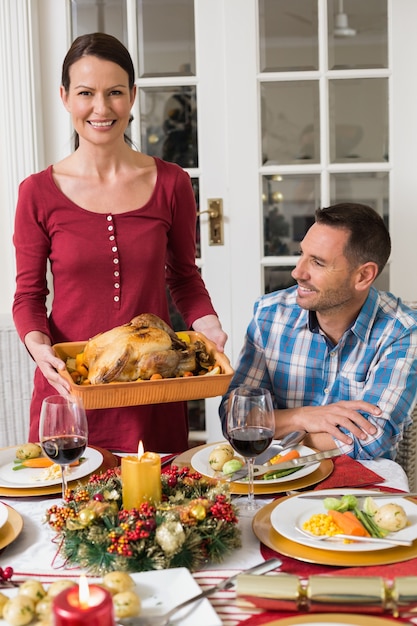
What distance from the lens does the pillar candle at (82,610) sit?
82 cm

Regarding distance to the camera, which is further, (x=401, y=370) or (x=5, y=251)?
(x=5, y=251)

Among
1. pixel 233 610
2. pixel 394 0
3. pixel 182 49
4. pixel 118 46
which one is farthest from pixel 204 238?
pixel 233 610

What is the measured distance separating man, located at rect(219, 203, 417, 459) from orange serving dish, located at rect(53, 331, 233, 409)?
32 centimetres

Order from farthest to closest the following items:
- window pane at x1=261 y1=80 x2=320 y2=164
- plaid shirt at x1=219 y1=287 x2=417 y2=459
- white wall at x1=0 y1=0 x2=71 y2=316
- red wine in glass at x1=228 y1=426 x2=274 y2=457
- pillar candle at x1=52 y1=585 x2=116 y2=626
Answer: window pane at x1=261 y1=80 x2=320 y2=164 < white wall at x1=0 y1=0 x2=71 y2=316 < plaid shirt at x1=219 y1=287 x2=417 y2=459 < red wine in glass at x1=228 y1=426 x2=274 y2=457 < pillar candle at x1=52 y1=585 x2=116 y2=626

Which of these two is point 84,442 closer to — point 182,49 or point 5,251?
point 5,251

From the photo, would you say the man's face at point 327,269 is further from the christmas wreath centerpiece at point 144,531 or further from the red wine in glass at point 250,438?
the christmas wreath centerpiece at point 144,531

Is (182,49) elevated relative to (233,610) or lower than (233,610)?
elevated

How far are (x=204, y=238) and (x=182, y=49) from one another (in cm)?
71

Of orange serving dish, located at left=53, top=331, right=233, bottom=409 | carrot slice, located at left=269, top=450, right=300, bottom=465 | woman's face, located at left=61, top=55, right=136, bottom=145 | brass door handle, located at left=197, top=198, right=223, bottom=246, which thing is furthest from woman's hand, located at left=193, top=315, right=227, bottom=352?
brass door handle, located at left=197, top=198, right=223, bottom=246

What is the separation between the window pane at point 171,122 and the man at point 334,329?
49.7 inches

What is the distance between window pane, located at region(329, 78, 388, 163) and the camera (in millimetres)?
3109

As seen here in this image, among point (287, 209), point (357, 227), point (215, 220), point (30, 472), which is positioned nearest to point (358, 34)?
point (287, 209)

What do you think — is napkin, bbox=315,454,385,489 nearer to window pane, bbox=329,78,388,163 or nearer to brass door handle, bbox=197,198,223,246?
brass door handle, bbox=197,198,223,246

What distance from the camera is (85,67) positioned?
1.88 meters
